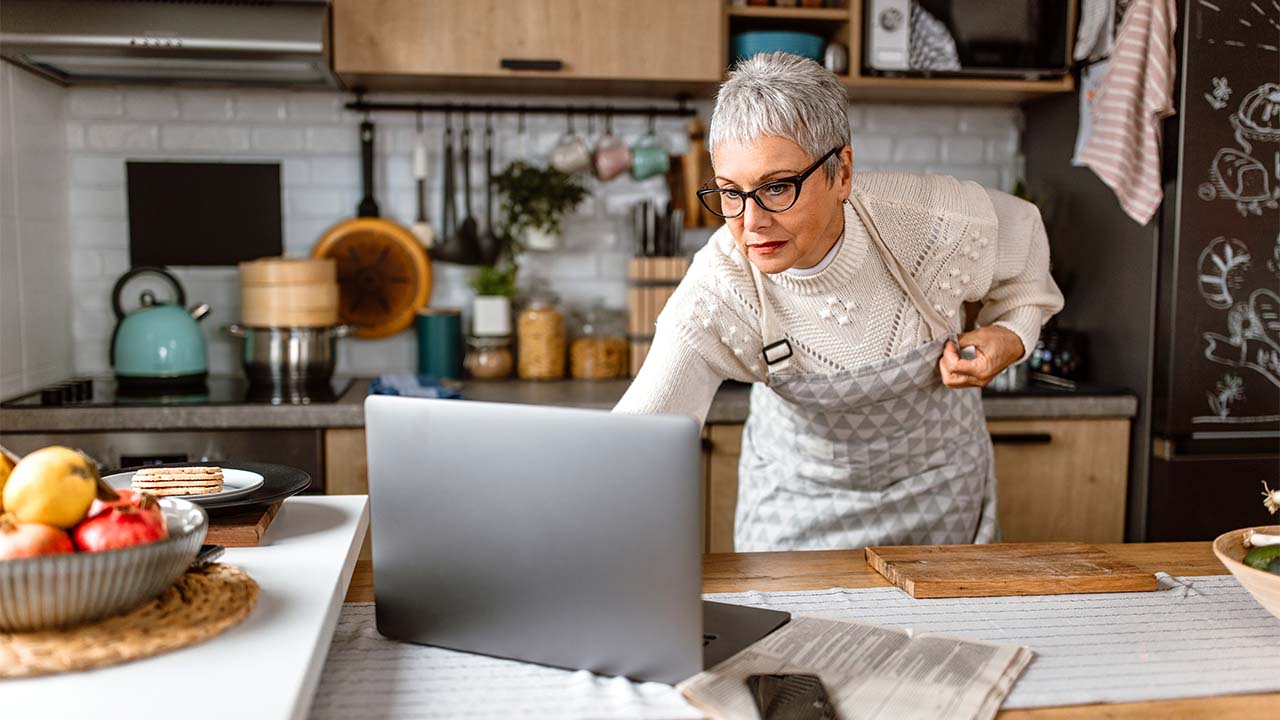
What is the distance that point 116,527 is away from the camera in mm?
1037

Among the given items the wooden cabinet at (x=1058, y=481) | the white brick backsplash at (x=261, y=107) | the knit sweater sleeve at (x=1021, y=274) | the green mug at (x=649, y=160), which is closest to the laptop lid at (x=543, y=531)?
the knit sweater sleeve at (x=1021, y=274)

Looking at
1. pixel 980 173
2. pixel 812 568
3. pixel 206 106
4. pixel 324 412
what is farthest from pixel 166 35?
pixel 980 173

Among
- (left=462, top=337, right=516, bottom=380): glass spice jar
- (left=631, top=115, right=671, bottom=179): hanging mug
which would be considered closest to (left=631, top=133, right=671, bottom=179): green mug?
(left=631, top=115, right=671, bottom=179): hanging mug

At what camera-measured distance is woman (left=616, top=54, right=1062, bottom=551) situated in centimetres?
150

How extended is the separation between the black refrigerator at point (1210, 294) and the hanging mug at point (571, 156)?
1.48m

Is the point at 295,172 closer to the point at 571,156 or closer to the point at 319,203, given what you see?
the point at 319,203

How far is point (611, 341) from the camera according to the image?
3174 millimetres

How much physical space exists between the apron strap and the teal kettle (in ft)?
5.72

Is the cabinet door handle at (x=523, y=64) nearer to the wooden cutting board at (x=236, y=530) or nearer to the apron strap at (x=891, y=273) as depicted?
the apron strap at (x=891, y=273)

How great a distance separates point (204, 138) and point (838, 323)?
7.09ft

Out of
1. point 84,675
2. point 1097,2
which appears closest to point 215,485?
point 84,675

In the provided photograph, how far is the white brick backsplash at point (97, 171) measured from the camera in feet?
10.2

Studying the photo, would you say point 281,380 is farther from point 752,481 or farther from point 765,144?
point 765,144

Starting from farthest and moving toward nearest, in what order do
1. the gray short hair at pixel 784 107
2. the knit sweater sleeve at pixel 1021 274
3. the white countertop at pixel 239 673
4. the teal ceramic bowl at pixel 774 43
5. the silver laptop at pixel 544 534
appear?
1. the teal ceramic bowl at pixel 774 43
2. the knit sweater sleeve at pixel 1021 274
3. the gray short hair at pixel 784 107
4. the silver laptop at pixel 544 534
5. the white countertop at pixel 239 673
